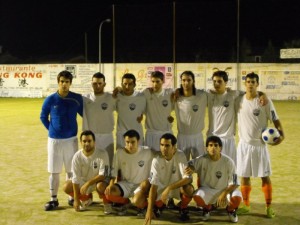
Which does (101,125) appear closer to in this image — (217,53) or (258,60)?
(258,60)

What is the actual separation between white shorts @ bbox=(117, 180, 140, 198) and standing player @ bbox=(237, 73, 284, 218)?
129 centimetres

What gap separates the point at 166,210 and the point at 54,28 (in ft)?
133

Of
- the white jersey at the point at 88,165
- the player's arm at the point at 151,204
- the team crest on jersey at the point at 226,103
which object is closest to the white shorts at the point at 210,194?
the player's arm at the point at 151,204

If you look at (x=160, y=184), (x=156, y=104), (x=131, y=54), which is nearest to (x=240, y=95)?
(x=156, y=104)

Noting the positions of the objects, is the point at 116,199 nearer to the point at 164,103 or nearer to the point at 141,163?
the point at 141,163

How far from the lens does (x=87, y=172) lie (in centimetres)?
598

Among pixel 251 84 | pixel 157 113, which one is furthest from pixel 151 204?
pixel 251 84

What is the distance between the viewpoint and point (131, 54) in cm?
3888

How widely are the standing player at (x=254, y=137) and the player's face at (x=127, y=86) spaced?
1452 mm

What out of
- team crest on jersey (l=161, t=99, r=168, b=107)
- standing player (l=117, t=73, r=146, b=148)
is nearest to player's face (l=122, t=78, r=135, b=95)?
standing player (l=117, t=73, r=146, b=148)

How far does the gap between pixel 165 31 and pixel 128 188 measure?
30.3 meters

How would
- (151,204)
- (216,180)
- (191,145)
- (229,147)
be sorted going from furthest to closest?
(191,145) → (229,147) → (216,180) → (151,204)

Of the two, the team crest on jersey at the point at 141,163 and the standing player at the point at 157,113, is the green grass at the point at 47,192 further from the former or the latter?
the standing player at the point at 157,113

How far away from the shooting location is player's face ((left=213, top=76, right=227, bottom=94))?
5926 mm
